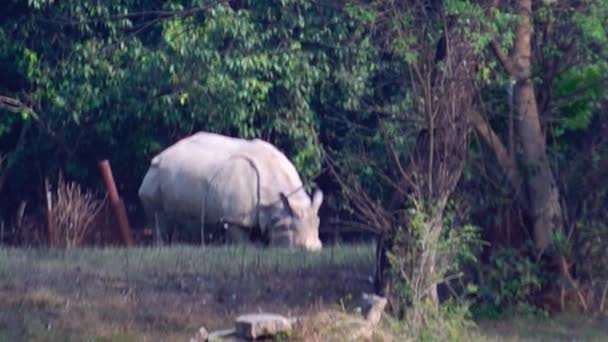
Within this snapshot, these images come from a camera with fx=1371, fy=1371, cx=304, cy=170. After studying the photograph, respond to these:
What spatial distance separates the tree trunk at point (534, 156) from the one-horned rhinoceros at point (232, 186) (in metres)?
7.79

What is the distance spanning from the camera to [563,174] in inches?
549

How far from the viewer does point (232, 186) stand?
21516mm

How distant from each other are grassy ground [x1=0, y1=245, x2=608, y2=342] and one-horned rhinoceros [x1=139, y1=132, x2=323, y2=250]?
5.80 meters

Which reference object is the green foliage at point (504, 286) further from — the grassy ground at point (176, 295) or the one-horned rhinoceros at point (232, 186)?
the one-horned rhinoceros at point (232, 186)

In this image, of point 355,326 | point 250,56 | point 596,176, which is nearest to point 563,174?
point 596,176

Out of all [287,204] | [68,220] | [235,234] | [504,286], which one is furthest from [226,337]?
[235,234]

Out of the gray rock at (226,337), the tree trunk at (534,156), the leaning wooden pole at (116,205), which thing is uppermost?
the tree trunk at (534,156)

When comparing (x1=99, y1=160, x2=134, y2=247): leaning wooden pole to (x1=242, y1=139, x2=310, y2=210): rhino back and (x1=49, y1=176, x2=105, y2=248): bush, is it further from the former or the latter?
(x1=242, y1=139, x2=310, y2=210): rhino back

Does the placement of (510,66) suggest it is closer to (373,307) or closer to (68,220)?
(373,307)

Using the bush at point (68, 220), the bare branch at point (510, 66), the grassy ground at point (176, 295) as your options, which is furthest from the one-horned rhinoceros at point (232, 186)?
the bare branch at point (510, 66)

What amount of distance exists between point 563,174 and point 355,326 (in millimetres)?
4112

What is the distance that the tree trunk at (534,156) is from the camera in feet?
44.5

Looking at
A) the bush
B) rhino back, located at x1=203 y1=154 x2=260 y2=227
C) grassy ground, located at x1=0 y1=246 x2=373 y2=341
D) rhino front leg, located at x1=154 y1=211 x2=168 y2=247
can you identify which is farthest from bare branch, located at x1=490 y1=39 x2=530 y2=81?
rhino front leg, located at x1=154 y1=211 x2=168 y2=247

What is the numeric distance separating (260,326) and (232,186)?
11331 millimetres
